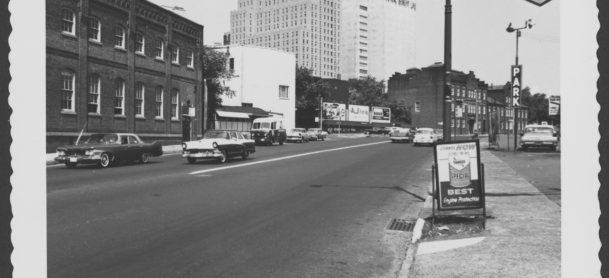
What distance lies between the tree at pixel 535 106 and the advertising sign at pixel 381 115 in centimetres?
9172

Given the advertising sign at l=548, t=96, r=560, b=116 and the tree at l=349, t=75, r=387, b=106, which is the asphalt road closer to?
the advertising sign at l=548, t=96, r=560, b=116

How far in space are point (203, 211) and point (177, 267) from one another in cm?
375

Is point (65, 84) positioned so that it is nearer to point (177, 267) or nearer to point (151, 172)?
point (151, 172)

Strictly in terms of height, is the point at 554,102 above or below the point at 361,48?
below

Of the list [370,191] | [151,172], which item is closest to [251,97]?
[151,172]

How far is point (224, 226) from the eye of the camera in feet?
25.6

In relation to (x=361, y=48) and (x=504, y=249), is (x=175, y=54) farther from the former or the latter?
(x=361, y=48)

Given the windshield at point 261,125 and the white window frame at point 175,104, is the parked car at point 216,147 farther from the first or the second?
the windshield at point 261,125

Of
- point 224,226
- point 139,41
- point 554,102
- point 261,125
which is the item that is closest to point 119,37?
point 139,41

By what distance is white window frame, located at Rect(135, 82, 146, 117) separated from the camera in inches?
1342

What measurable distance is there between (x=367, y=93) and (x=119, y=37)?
95.1m

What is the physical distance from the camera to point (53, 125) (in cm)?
2336

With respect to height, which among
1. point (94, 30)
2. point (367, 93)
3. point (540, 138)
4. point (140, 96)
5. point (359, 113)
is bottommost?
point (540, 138)

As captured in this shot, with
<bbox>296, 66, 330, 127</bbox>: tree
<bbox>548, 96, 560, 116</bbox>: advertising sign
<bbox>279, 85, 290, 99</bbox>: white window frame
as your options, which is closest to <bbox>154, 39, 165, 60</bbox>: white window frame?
<bbox>548, 96, 560, 116</bbox>: advertising sign
